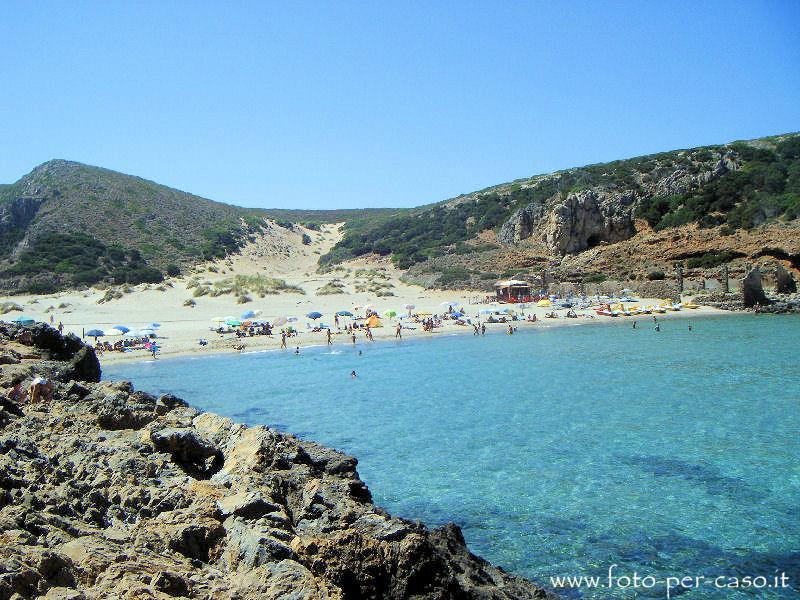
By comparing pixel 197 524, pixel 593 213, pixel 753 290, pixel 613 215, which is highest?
pixel 593 213

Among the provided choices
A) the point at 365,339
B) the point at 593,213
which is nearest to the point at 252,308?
the point at 365,339

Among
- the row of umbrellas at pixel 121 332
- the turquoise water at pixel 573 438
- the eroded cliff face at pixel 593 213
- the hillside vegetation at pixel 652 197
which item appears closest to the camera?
the turquoise water at pixel 573 438

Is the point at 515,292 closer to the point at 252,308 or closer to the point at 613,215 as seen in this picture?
the point at 613,215

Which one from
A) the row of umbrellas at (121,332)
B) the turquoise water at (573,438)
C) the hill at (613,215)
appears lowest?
the turquoise water at (573,438)

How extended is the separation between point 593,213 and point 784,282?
59.0 feet

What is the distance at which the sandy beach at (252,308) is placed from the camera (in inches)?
1355

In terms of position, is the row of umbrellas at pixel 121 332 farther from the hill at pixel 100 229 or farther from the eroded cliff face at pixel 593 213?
the eroded cliff face at pixel 593 213

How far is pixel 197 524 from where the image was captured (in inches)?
205

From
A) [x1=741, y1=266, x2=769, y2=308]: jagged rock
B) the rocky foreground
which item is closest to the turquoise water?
the rocky foreground

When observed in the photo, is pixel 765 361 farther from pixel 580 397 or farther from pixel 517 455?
pixel 517 455

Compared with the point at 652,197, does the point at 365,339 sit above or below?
below

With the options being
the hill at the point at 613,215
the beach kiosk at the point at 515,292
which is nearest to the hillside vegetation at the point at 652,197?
the hill at the point at 613,215

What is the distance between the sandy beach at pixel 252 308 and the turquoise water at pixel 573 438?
4262 millimetres

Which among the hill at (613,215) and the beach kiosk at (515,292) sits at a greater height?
the hill at (613,215)
